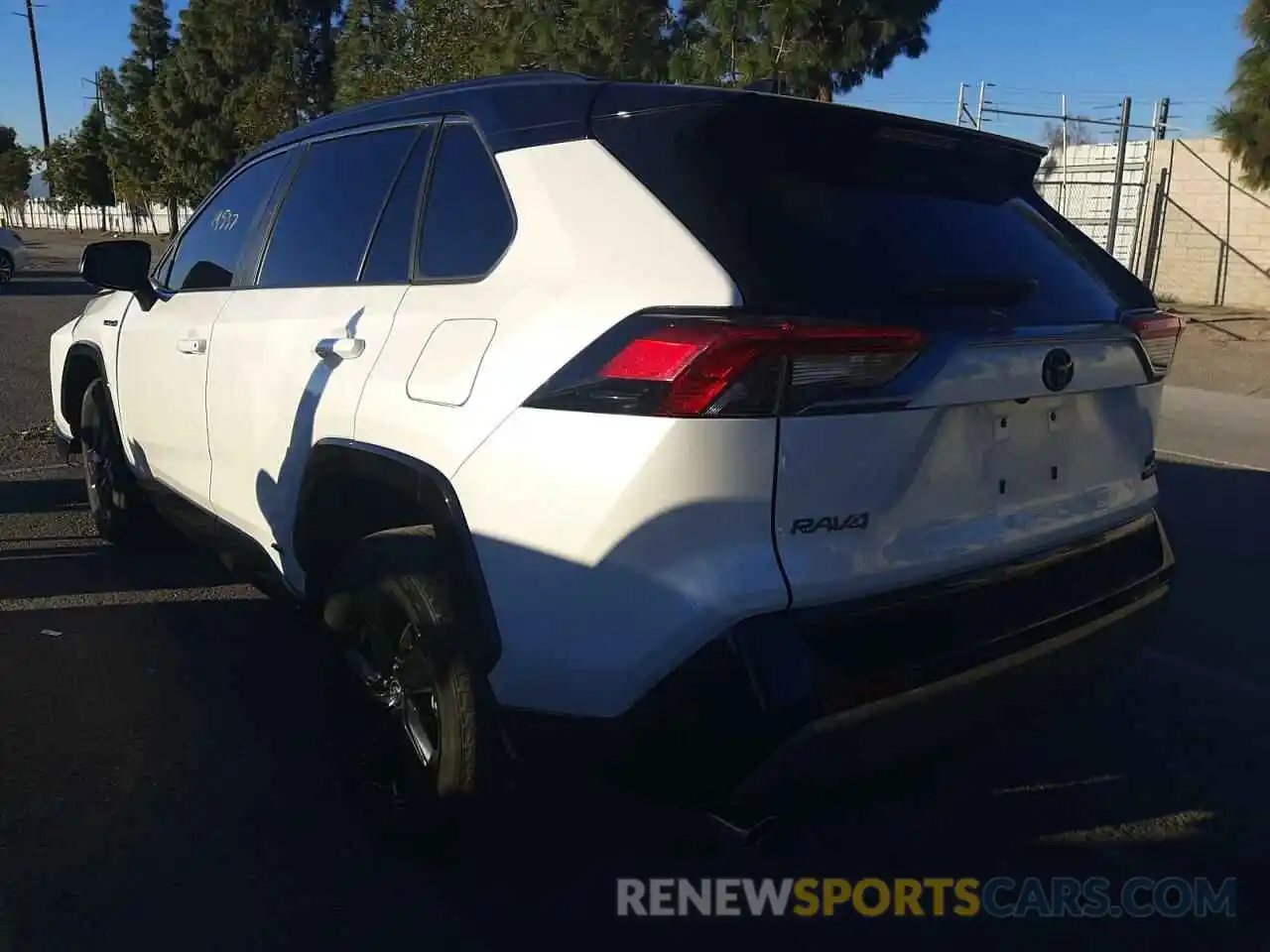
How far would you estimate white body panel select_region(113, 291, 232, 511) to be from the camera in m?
3.80

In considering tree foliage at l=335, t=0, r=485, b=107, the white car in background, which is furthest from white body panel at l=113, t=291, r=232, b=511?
the white car in background

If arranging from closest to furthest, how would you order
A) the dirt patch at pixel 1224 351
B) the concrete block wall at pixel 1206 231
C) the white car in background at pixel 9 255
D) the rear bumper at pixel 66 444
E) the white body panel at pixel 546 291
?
1. the white body panel at pixel 546 291
2. the rear bumper at pixel 66 444
3. the dirt patch at pixel 1224 351
4. the concrete block wall at pixel 1206 231
5. the white car in background at pixel 9 255

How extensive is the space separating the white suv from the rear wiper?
0.01 m

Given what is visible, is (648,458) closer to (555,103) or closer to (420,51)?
(555,103)

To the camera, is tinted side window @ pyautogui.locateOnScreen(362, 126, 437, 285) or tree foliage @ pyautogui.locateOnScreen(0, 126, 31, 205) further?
tree foliage @ pyautogui.locateOnScreen(0, 126, 31, 205)

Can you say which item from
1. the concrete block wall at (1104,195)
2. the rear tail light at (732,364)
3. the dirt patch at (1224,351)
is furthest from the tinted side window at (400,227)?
the concrete block wall at (1104,195)

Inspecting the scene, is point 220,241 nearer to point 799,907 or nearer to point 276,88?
point 799,907

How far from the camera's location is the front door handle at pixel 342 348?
2855 millimetres

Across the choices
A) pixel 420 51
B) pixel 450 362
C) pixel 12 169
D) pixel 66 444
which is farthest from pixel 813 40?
pixel 12 169

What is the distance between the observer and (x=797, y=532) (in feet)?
6.90

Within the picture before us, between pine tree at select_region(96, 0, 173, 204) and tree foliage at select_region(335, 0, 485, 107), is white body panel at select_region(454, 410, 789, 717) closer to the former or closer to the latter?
tree foliage at select_region(335, 0, 485, 107)

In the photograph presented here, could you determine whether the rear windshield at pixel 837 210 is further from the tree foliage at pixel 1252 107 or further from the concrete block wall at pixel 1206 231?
the concrete block wall at pixel 1206 231

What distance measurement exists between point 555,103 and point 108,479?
347cm

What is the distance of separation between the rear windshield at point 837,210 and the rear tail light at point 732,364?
0.26 ft
